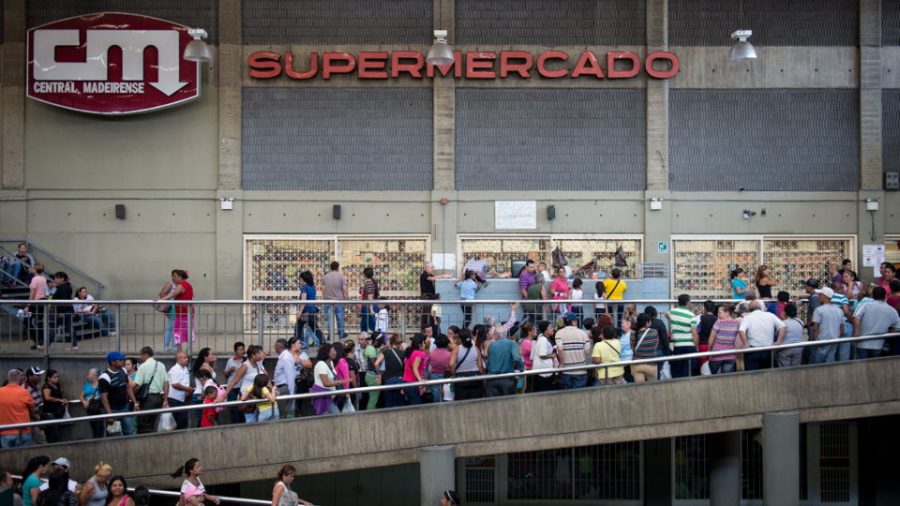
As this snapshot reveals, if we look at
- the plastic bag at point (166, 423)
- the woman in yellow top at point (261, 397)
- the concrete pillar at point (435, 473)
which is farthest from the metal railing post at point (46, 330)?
the concrete pillar at point (435, 473)

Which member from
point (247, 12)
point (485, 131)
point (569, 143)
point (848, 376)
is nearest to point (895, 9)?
point (569, 143)

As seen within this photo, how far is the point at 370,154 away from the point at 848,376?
11.9 metres

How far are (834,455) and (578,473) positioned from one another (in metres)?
5.06

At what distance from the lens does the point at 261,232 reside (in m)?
23.8

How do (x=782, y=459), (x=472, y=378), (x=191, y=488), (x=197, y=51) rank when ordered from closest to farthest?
1. (x=191, y=488)
2. (x=472, y=378)
3. (x=782, y=459)
4. (x=197, y=51)

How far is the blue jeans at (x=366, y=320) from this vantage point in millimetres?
17234

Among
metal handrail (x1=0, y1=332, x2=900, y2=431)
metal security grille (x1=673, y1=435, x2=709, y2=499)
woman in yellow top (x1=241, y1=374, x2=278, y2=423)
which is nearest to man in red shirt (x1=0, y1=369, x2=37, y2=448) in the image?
metal handrail (x1=0, y1=332, x2=900, y2=431)

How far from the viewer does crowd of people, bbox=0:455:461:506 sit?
12.8m

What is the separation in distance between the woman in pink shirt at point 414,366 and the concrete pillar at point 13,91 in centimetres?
1234

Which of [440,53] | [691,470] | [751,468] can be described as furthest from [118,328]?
[751,468]

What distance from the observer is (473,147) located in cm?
2388

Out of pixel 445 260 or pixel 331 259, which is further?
pixel 331 259

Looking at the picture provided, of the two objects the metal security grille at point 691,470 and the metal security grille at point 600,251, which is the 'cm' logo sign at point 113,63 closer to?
the metal security grille at point 600,251

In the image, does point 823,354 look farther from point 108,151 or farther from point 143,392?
point 108,151
